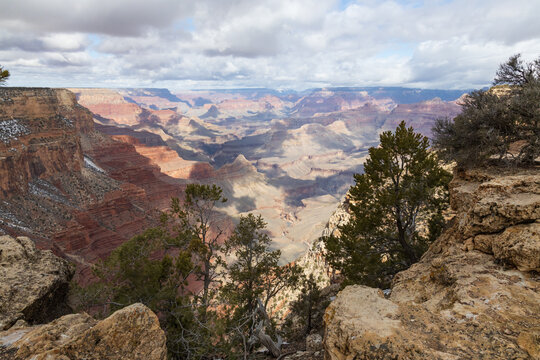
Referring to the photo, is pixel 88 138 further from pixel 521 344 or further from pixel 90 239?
pixel 521 344

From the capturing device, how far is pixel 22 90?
139 feet

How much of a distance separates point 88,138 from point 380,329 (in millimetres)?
96236

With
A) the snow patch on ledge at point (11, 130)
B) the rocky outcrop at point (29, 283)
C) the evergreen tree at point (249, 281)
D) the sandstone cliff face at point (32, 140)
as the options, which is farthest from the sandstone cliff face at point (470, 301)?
the snow patch on ledge at point (11, 130)

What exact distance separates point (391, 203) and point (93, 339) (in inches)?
431

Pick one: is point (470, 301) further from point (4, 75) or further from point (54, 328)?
point (4, 75)

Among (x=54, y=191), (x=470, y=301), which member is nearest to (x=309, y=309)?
(x=470, y=301)

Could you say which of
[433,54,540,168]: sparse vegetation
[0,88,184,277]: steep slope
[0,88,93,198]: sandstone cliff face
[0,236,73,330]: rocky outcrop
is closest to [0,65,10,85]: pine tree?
[0,236,73,330]: rocky outcrop

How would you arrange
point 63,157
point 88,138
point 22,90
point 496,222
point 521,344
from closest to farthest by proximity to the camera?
point 521,344 → point 496,222 → point 22,90 → point 63,157 → point 88,138

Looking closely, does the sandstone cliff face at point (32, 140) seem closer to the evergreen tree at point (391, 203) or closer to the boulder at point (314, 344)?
the boulder at point (314, 344)

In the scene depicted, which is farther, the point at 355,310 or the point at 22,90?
the point at 22,90

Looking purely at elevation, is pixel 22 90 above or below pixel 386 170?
above

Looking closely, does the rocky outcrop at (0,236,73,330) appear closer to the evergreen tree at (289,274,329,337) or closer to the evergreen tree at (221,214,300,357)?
the evergreen tree at (221,214,300,357)

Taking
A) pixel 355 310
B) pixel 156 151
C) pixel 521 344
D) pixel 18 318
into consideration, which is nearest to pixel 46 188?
pixel 18 318

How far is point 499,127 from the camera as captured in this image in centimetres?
1074
